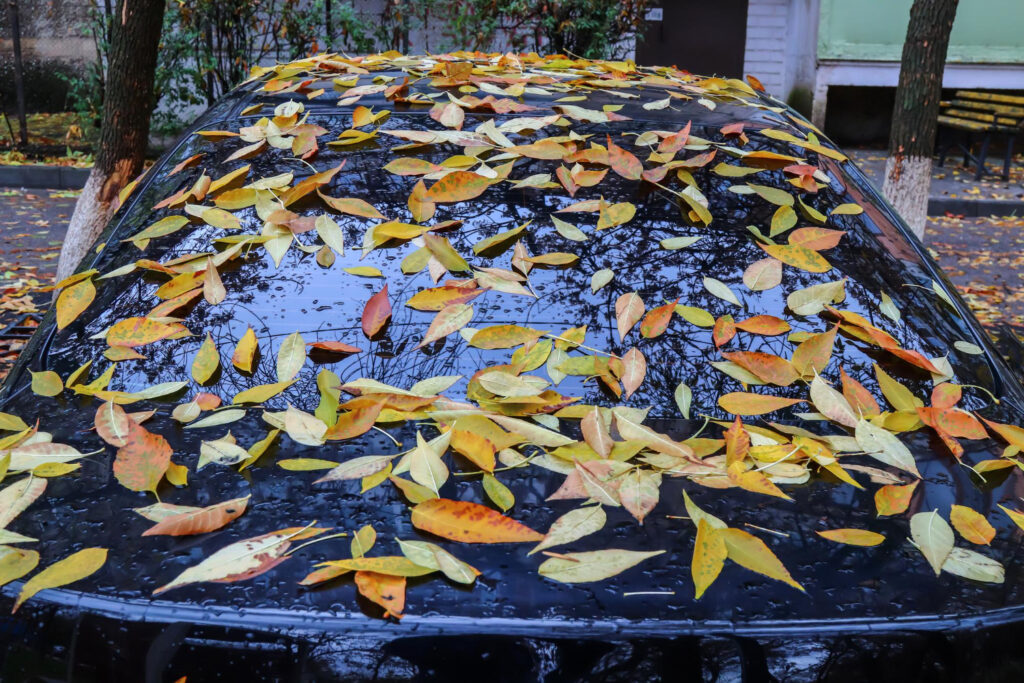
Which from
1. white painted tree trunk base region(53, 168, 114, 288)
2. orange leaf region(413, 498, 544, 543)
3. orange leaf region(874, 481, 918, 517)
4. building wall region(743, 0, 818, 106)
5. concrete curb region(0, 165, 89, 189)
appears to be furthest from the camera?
building wall region(743, 0, 818, 106)

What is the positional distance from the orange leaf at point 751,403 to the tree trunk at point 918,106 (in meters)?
3.75

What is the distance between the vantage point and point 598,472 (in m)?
1.26

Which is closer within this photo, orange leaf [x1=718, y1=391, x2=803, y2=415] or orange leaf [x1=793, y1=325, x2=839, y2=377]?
orange leaf [x1=718, y1=391, x2=803, y2=415]

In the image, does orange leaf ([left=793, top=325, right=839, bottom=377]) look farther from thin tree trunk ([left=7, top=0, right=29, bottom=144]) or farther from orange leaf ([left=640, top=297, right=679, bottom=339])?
thin tree trunk ([left=7, top=0, right=29, bottom=144])

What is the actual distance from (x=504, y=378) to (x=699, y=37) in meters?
12.2

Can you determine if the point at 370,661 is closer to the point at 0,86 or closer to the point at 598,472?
the point at 598,472

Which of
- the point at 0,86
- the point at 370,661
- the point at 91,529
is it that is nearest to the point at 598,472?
the point at 370,661

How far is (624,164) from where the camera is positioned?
213 cm

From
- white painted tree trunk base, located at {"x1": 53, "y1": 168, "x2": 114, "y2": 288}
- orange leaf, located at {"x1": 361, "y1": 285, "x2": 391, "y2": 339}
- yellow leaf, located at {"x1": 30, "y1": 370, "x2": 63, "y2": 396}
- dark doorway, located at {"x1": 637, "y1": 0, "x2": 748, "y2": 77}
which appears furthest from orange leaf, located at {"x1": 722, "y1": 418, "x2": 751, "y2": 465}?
dark doorway, located at {"x1": 637, "y1": 0, "x2": 748, "y2": 77}

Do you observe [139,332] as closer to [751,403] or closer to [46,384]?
Answer: [46,384]

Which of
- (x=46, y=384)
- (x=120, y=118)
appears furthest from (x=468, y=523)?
(x=120, y=118)

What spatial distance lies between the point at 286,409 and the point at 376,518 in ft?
1.26

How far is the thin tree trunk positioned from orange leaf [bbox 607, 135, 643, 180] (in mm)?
9029

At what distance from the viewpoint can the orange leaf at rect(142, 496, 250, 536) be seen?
1105 millimetres
